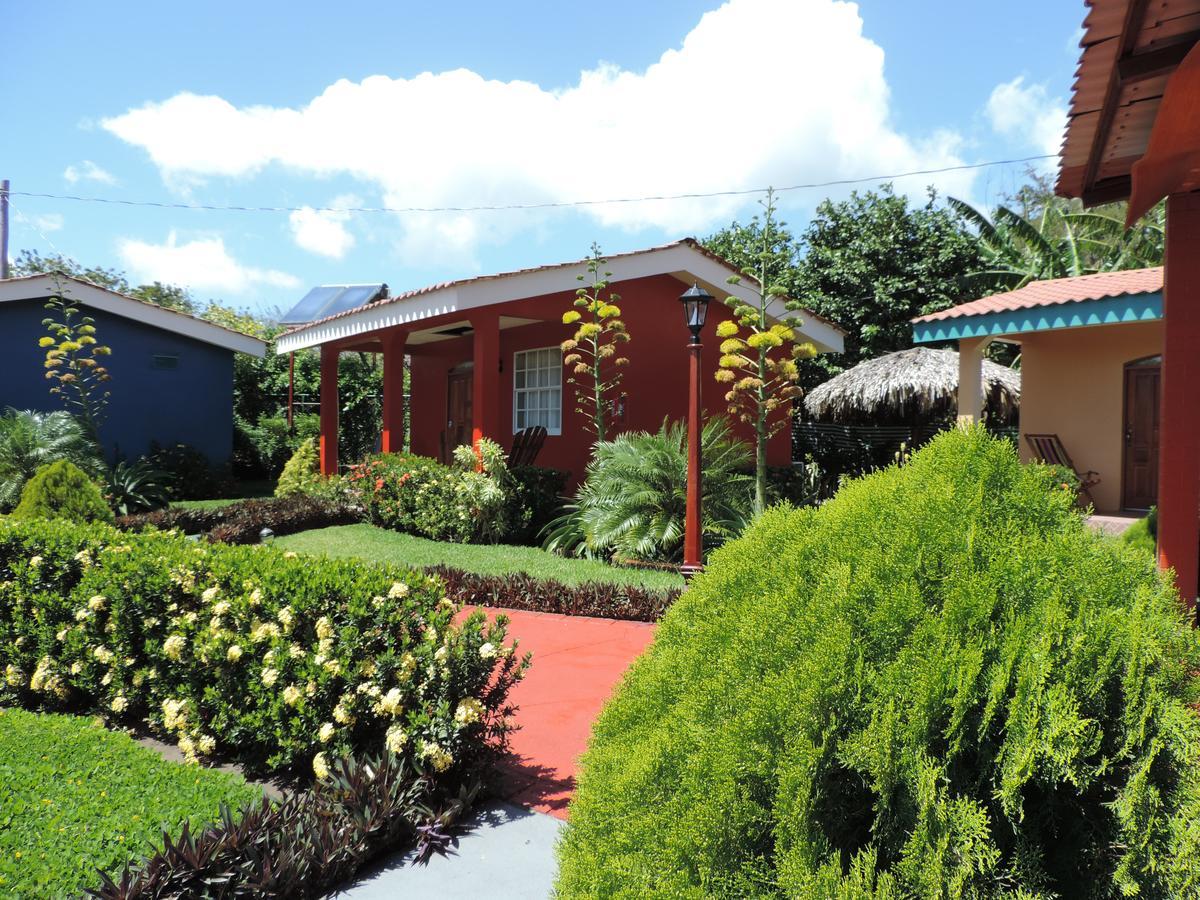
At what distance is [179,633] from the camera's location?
395cm

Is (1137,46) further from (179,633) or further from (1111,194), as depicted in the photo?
(179,633)

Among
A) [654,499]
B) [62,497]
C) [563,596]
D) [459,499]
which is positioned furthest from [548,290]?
[62,497]

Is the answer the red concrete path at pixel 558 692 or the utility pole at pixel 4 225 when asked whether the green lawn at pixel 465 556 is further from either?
the utility pole at pixel 4 225

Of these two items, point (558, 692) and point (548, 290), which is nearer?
point (558, 692)

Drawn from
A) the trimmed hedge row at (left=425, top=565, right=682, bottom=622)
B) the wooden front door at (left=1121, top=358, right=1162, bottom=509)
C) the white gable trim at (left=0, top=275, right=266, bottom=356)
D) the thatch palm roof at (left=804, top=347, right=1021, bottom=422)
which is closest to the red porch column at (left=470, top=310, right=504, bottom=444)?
the trimmed hedge row at (left=425, top=565, right=682, bottom=622)

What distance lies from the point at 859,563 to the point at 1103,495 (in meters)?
13.1

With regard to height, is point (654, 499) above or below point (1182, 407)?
below

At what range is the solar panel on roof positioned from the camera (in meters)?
19.9

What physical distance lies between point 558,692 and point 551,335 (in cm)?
918

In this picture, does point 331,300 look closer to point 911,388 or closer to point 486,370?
point 486,370

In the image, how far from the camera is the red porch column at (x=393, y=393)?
14508 mm

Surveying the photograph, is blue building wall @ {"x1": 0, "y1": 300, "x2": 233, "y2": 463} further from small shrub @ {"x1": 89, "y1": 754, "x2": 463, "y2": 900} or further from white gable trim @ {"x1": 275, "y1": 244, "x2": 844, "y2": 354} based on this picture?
small shrub @ {"x1": 89, "y1": 754, "x2": 463, "y2": 900}

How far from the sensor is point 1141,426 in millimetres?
12172

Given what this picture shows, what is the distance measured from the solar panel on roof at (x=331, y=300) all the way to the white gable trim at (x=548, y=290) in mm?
5418
